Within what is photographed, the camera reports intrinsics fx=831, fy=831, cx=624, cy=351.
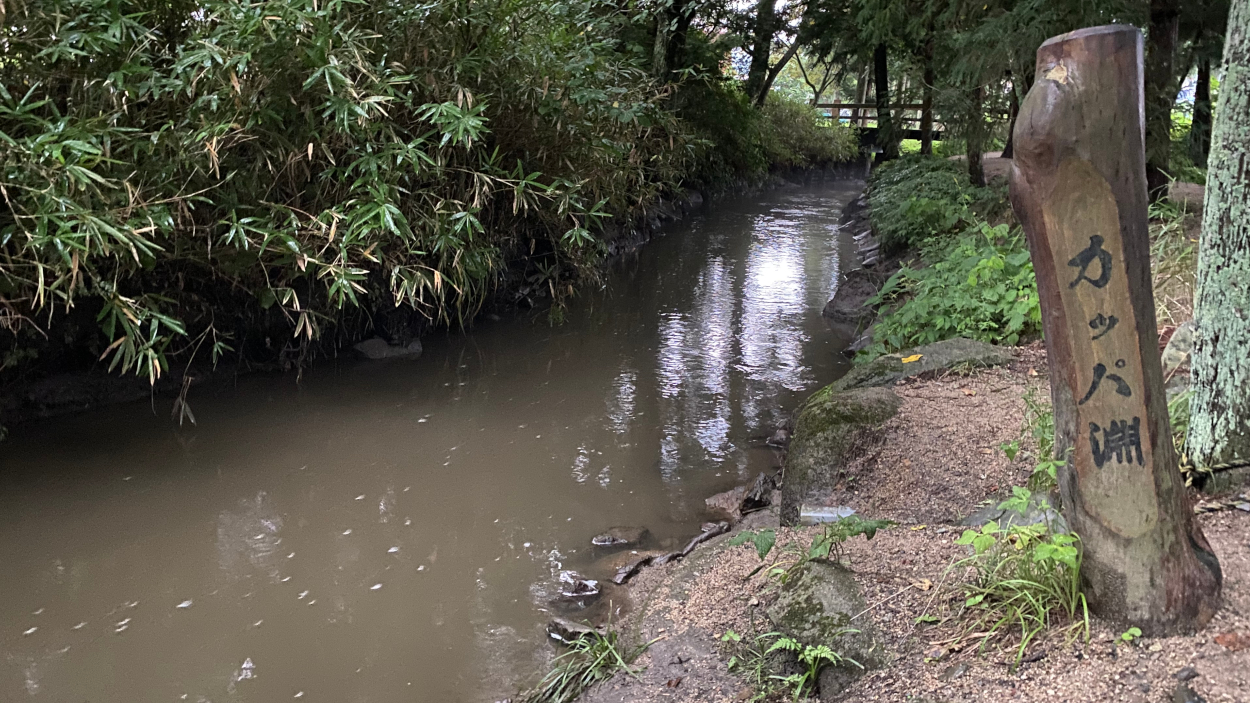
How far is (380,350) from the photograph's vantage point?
710cm

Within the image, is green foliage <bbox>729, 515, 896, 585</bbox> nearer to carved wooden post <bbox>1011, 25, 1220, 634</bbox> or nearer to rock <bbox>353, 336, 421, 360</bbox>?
carved wooden post <bbox>1011, 25, 1220, 634</bbox>

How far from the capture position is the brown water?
3367 millimetres

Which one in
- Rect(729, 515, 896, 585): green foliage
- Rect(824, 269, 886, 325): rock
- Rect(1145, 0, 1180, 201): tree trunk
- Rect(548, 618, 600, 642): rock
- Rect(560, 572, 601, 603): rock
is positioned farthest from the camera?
Rect(824, 269, 886, 325): rock

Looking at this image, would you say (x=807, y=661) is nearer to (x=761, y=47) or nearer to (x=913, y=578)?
(x=913, y=578)

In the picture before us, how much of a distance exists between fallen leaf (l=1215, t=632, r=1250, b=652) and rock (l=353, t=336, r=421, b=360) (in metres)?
6.20

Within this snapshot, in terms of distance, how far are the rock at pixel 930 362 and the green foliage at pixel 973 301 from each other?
1.11ft

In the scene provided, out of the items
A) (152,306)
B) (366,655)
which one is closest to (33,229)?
(152,306)

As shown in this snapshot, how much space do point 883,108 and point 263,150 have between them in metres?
13.4

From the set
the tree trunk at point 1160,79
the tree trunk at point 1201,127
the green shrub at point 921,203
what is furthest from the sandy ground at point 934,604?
the tree trunk at point 1201,127

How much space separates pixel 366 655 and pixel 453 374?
Answer: 3.71 m

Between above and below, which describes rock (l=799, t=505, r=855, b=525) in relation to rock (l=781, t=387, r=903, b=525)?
below

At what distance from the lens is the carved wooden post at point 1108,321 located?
192 cm

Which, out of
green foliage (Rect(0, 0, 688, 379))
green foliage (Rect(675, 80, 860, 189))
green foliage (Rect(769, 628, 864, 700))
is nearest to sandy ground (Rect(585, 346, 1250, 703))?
green foliage (Rect(769, 628, 864, 700))

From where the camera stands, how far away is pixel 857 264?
1150cm
